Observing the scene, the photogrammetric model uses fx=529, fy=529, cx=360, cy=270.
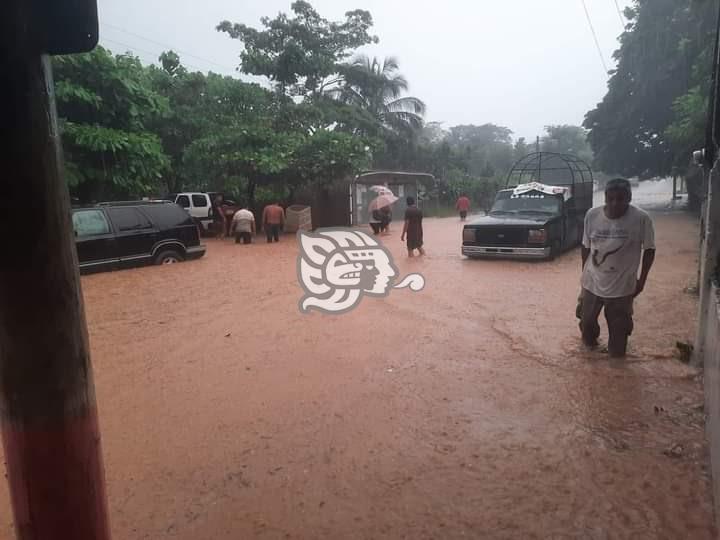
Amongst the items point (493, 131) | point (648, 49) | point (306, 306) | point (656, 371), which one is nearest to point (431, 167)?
point (648, 49)

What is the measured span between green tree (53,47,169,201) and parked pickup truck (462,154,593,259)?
336 inches

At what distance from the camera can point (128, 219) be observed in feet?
35.5

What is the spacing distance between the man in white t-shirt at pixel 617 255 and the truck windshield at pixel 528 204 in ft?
23.8

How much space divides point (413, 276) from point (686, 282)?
463cm

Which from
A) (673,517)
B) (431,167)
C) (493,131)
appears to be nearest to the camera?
(673,517)

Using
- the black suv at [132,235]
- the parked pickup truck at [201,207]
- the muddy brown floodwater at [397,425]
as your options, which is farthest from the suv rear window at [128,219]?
the parked pickup truck at [201,207]

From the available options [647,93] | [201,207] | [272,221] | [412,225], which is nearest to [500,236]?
[412,225]

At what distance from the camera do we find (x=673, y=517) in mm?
2789

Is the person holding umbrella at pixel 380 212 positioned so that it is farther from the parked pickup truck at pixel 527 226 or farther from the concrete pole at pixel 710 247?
the concrete pole at pixel 710 247

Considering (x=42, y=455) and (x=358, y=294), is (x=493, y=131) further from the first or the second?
(x=42, y=455)

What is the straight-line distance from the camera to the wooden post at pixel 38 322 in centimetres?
165

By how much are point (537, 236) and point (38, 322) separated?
10.5 m

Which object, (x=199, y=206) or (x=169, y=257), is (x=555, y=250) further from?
(x=199, y=206)

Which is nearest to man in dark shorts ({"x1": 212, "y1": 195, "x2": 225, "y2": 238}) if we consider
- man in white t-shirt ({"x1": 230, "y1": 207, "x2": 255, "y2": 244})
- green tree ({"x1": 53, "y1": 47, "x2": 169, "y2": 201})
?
man in white t-shirt ({"x1": 230, "y1": 207, "x2": 255, "y2": 244})
